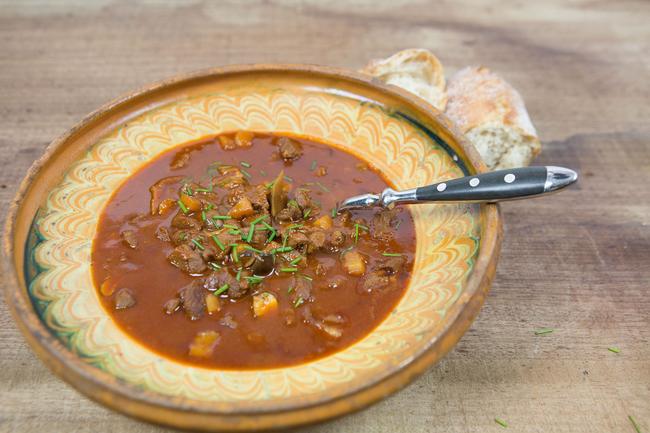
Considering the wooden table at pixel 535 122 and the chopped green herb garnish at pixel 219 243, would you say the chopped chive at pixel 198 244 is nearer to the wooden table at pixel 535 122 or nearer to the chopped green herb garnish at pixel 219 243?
the chopped green herb garnish at pixel 219 243

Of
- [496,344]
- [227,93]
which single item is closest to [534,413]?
[496,344]

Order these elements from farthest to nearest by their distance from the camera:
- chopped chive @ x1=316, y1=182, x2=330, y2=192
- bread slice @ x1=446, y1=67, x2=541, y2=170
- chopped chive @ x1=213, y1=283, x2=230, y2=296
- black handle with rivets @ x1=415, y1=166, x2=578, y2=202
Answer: bread slice @ x1=446, y1=67, x2=541, y2=170 → chopped chive @ x1=316, y1=182, x2=330, y2=192 → black handle with rivets @ x1=415, y1=166, x2=578, y2=202 → chopped chive @ x1=213, y1=283, x2=230, y2=296

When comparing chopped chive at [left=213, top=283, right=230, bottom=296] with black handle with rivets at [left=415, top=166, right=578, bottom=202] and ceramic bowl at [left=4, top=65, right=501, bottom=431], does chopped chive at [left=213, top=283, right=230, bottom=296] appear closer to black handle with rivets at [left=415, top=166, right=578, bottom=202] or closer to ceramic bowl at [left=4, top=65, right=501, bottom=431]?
ceramic bowl at [left=4, top=65, right=501, bottom=431]

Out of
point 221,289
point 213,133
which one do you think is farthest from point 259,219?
point 213,133

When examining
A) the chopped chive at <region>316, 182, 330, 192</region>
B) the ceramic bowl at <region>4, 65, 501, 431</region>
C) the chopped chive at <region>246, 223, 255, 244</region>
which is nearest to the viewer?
the ceramic bowl at <region>4, 65, 501, 431</region>

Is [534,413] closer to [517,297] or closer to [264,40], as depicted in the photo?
[517,297]

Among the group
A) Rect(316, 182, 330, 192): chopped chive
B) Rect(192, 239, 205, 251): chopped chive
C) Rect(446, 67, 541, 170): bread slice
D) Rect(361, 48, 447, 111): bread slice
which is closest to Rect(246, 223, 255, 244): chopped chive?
Rect(192, 239, 205, 251): chopped chive

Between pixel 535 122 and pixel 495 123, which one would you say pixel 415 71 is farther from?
pixel 535 122
